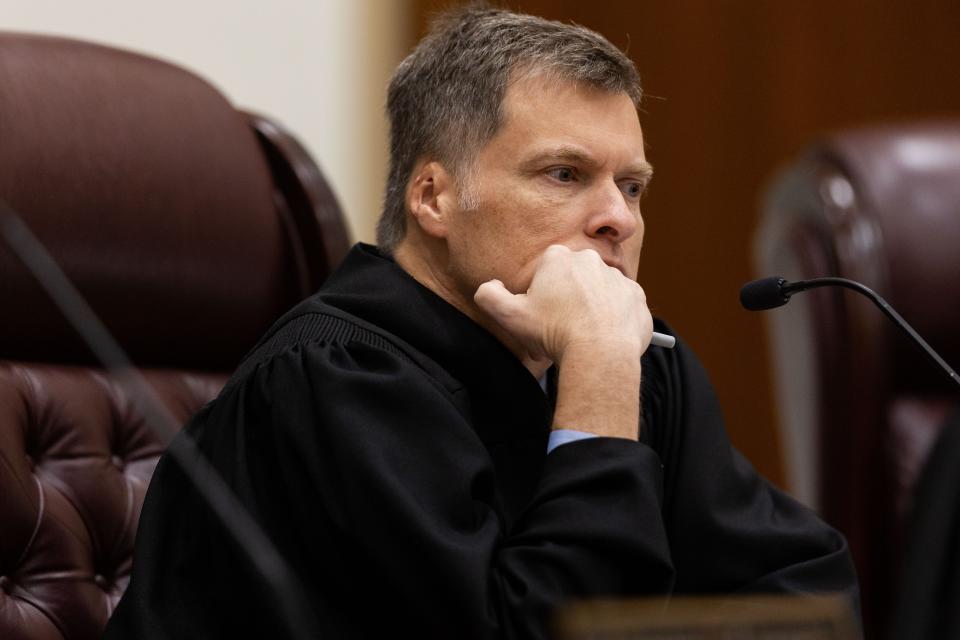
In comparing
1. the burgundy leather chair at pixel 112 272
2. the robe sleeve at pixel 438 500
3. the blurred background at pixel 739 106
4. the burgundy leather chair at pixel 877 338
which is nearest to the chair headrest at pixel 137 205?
the burgundy leather chair at pixel 112 272

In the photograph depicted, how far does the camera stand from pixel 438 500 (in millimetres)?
1438

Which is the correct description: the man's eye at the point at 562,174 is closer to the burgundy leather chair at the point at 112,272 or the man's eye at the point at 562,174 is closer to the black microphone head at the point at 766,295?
the black microphone head at the point at 766,295

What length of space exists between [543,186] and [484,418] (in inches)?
11.1

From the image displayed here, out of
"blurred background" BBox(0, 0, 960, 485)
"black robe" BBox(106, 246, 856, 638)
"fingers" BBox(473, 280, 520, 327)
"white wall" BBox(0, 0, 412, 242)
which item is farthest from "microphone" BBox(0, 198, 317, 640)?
"blurred background" BBox(0, 0, 960, 485)

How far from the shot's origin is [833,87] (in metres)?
3.61

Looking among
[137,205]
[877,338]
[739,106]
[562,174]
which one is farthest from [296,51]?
[562,174]

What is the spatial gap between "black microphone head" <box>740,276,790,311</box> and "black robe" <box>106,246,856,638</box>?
25cm

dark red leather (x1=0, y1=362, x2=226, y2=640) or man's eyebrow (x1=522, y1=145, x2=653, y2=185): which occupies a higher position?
man's eyebrow (x1=522, y1=145, x2=653, y2=185)

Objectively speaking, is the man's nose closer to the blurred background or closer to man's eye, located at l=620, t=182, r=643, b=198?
man's eye, located at l=620, t=182, r=643, b=198

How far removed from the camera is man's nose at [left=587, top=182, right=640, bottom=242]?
1.66m

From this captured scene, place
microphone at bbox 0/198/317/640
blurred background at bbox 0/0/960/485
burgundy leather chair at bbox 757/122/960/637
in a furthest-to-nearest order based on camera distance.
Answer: blurred background at bbox 0/0/960/485
burgundy leather chair at bbox 757/122/960/637
microphone at bbox 0/198/317/640

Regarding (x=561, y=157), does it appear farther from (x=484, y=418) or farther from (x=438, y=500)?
(x=438, y=500)

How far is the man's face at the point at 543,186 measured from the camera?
166cm

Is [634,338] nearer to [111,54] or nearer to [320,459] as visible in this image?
[320,459]
